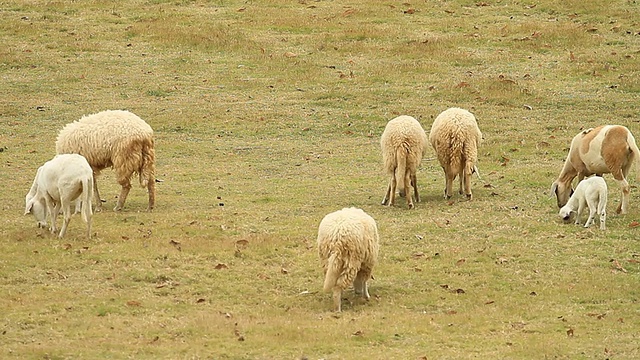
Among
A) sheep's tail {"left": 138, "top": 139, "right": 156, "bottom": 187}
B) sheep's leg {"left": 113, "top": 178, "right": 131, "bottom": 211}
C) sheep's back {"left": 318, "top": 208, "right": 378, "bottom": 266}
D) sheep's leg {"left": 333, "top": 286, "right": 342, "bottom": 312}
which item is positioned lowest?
sheep's leg {"left": 113, "top": 178, "right": 131, "bottom": 211}

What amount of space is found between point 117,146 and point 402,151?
17.8ft

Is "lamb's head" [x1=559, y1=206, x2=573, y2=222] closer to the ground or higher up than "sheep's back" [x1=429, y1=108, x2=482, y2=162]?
closer to the ground

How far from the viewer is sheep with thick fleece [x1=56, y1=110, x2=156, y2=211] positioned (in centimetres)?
2069

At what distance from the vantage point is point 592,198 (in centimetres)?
1861

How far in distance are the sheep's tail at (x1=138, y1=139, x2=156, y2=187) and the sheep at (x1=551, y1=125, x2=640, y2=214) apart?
25.3 ft

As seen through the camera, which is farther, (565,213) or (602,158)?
(602,158)

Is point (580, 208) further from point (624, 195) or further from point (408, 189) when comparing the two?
point (408, 189)

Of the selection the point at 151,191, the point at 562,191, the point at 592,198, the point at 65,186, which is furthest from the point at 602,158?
the point at 65,186

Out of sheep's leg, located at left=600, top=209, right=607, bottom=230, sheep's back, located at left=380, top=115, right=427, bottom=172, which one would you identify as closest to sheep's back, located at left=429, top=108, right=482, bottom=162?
sheep's back, located at left=380, top=115, right=427, bottom=172

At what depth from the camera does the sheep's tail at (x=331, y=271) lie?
14.6 meters

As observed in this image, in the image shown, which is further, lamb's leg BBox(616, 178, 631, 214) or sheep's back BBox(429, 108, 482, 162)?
sheep's back BBox(429, 108, 482, 162)

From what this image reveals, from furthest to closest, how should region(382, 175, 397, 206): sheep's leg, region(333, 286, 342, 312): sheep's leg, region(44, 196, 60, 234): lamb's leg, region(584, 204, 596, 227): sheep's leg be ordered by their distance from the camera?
region(382, 175, 397, 206): sheep's leg, region(584, 204, 596, 227): sheep's leg, region(44, 196, 60, 234): lamb's leg, region(333, 286, 342, 312): sheep's leg

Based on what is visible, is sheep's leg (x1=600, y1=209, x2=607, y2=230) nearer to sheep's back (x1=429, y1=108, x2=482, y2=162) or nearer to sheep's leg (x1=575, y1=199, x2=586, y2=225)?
sheep's leg (x1=575, y1=199, x2=586, y2=225)

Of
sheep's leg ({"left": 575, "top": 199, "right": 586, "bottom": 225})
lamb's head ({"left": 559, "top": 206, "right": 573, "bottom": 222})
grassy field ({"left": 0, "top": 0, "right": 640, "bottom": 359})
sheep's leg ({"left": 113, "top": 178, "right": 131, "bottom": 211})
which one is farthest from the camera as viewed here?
sheep's leg ({"left": 113, "top": 178, "right": 131, "bottom": 211})
